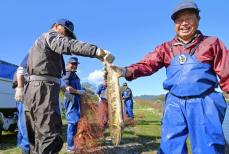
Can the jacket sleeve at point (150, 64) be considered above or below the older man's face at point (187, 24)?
below

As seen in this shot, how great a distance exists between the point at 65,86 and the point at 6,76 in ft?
15.9

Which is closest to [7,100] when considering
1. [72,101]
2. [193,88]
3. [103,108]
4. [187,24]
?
[103,108]

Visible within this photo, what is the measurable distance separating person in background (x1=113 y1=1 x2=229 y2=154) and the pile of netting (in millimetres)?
5220

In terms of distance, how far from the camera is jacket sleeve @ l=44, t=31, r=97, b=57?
5707 millimetres

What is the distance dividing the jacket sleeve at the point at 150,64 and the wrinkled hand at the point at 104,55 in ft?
1.02

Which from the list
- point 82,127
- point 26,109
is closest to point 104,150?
point 82,127

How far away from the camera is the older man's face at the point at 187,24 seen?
5691 millimetres

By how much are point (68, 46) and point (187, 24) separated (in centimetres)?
148

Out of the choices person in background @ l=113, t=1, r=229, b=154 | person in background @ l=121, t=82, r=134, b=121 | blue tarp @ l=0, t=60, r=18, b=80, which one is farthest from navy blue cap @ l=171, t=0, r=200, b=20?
person in background @ l=121, t=82, r=134, b=121

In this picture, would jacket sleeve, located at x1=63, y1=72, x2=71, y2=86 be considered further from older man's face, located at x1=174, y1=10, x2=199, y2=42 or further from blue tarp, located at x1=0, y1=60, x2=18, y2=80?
older man's face, located at x1=174, y1=10, x2=199, y2=42

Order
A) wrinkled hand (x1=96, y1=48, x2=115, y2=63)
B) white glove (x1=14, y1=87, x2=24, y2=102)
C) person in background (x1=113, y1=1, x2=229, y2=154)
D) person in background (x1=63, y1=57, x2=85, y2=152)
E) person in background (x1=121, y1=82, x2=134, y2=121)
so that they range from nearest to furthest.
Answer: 1. person in background (x1=113, y1=1, x2=229, y2=154)
2. wrinkled hand (x1=96, y1=48, x2=115, y2=63)
3. white glove (x1=14, y1=87, x2=24, y2=102)
4. person in background (x1=63, y1=57, x2=85, y2=152)
5. person in background (x1=121, y1=82, x2=134, y2=121)

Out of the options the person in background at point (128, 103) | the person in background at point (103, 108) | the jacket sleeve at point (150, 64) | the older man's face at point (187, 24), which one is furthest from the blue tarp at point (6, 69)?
the older man's face at point (187, 24)

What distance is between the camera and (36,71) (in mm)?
6848

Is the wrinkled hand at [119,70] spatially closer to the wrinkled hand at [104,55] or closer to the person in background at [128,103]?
the wrinkled hand at [104,55]
